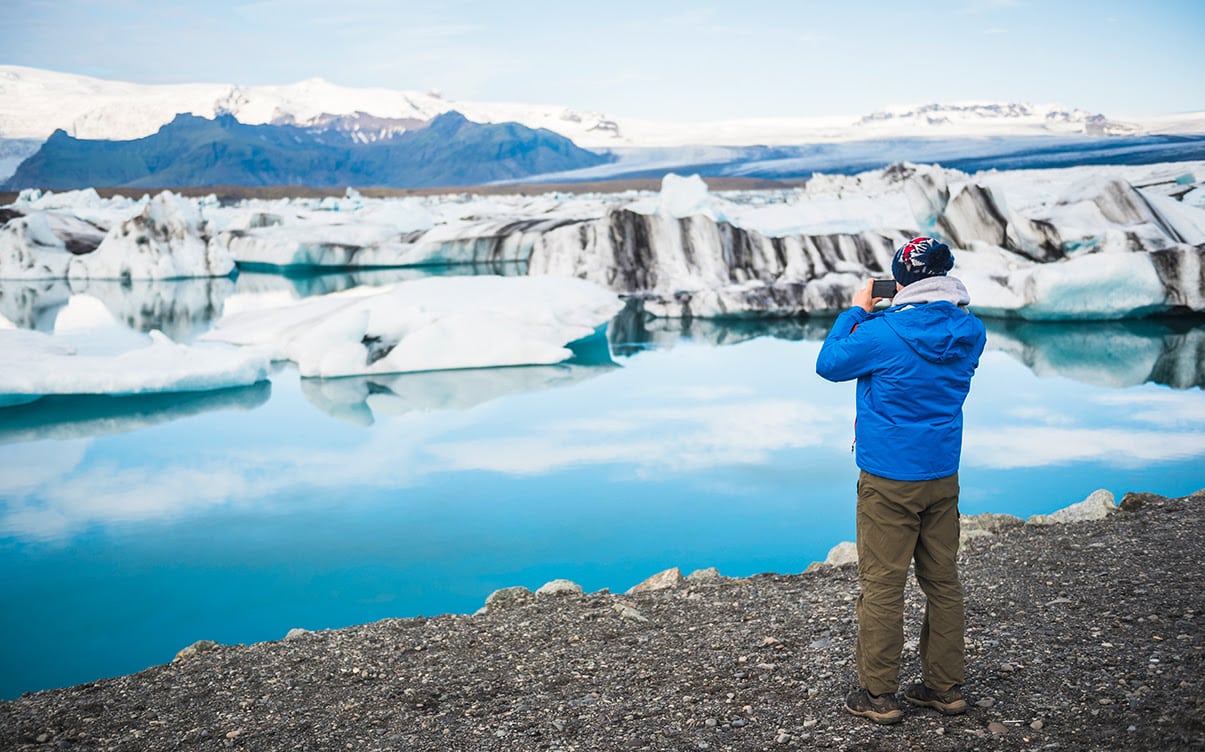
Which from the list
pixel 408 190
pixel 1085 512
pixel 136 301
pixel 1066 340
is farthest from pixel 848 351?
pixel 408 190

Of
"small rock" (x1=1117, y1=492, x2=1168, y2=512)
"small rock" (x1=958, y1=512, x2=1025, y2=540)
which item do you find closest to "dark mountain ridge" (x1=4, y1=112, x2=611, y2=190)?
"small rock" (x1=958, y1=512, x2=1025, y2=540)

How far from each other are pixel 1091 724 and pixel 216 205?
45452 millimetres

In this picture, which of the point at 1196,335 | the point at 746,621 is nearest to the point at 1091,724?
the point at 746,621

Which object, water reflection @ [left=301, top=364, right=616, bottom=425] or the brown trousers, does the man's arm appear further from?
water reflection @ [left=301, top=364, right=616, bottom=425]

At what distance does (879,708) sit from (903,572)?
37 cm

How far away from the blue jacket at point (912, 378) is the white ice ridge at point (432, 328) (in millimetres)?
8800

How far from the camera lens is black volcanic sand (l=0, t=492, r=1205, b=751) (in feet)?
7.98

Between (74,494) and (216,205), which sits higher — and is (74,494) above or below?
below

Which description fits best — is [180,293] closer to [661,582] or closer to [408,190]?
[661,582]

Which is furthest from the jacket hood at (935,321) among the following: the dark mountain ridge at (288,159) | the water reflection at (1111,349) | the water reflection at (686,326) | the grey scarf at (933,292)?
the dark mountain ridge at (288,159)

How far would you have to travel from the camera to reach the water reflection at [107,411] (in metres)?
8.83

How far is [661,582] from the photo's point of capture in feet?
14.3

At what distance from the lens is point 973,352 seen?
2338 mm

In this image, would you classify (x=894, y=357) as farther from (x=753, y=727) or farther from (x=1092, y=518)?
(x=1092, y=518)
